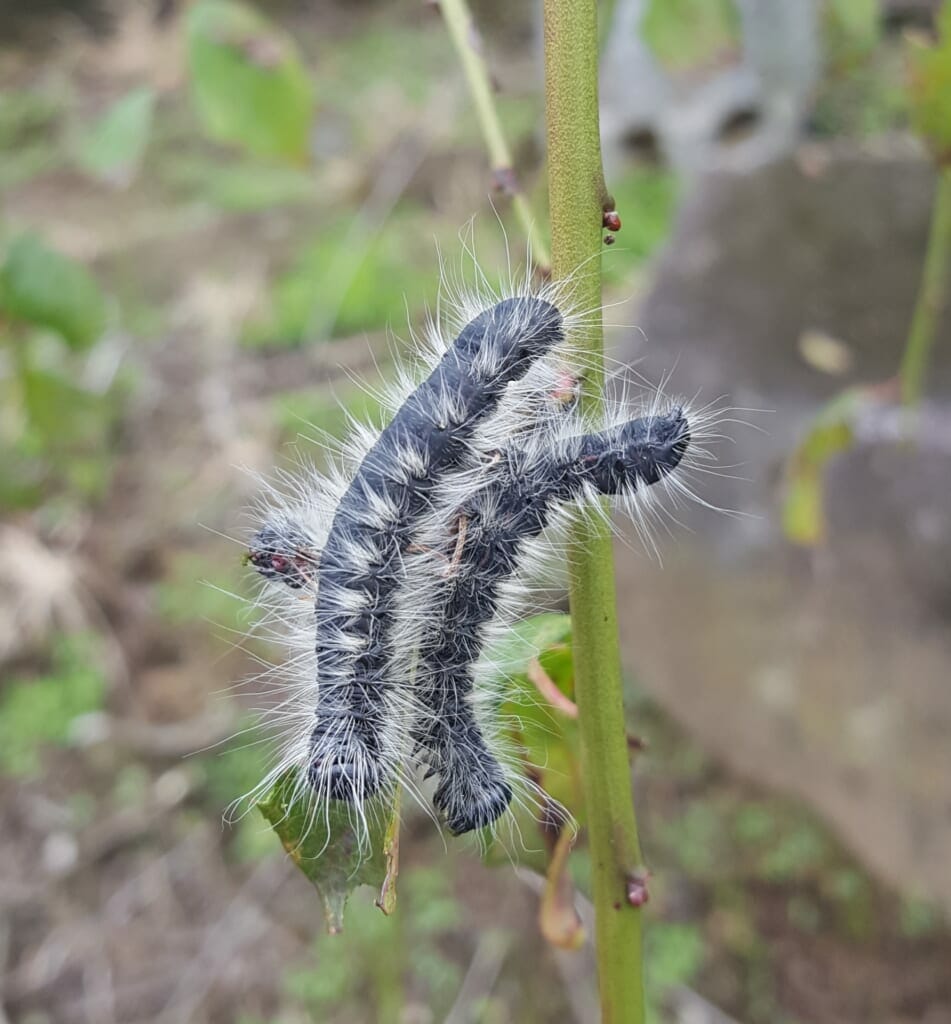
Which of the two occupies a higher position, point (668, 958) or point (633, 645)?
point (633, 645)

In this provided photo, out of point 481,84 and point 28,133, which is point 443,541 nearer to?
point 481,84

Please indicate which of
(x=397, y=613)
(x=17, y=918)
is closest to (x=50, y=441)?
(x=17, y=918)

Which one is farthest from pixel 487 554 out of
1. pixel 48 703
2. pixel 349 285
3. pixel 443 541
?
pixel 349 285

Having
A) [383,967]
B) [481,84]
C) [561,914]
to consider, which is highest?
[481,84]

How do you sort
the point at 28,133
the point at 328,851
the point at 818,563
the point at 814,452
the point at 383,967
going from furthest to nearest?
the point at 28,133
the point at 818,563
the point at 383,967
the point at 814,452
the point at 328,851

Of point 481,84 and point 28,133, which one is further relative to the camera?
point 28,133

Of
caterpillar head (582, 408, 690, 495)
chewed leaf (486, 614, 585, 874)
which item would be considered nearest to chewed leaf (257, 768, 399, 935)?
chewed leaf (486, 614, 585, 874)

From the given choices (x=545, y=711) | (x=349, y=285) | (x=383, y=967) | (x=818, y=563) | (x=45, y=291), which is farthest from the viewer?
(x=349, y=285)
